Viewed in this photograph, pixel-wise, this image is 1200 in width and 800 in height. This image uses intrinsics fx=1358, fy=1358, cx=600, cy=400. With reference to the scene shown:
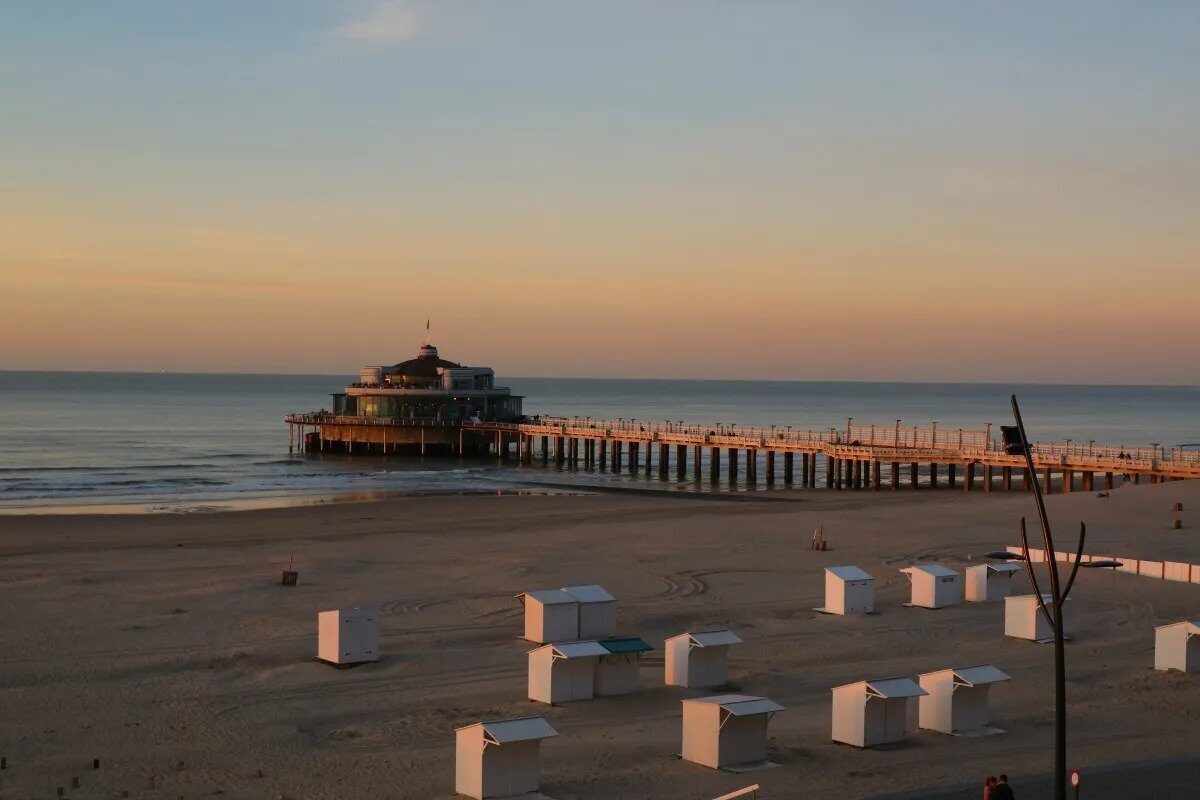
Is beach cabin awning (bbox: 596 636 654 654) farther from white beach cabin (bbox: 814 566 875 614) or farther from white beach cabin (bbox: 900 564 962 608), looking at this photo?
white beach cabin (bbox: 900 564 962 608)

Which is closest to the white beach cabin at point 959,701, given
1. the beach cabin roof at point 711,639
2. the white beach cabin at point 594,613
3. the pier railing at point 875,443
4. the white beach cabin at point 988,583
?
the beach cabin roof at point 711,639

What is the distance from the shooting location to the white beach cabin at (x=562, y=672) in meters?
18.5

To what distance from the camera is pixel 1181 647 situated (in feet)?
67.2

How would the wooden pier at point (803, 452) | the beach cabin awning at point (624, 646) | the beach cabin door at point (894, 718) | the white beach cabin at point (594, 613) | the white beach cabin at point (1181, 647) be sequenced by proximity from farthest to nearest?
the wooden pier at point (803, 452) → the white beach cabin at point (594, 613) → the white beach cabin at point (1181, 647) → the beach cabin awning at point (624, 646) → the beach cabin door at point (894, 718)

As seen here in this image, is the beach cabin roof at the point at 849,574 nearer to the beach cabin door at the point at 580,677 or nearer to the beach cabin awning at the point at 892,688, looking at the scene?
the beach cabin door at the point at 580,677

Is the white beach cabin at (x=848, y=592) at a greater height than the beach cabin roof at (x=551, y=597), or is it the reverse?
the beach cabin roof at (x=551, y=597)

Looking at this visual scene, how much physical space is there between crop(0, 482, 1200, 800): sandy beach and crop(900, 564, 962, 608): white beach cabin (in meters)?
0.39

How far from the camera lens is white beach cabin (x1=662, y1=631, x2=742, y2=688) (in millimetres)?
19547

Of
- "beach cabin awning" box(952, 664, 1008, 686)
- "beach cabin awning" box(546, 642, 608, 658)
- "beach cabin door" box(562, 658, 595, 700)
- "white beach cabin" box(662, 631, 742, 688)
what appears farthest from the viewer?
"white beach cabin" box(662, 631, 742, 688)

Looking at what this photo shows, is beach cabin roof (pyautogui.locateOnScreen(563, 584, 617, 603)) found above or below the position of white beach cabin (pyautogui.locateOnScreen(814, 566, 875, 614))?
above

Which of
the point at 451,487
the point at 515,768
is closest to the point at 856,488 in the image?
the point at 451,487

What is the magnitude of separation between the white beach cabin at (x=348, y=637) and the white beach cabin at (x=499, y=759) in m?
6.14

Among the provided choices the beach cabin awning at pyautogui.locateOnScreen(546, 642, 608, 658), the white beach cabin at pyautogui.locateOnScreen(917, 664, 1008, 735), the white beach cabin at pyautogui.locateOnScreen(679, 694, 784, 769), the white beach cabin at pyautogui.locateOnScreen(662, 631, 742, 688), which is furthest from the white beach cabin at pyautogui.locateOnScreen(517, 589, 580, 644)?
→ the white beach cabin at pyautogui.locateOnScreen(917, 664, 1008, 735)

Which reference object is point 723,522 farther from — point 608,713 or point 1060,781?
point 1060,781
